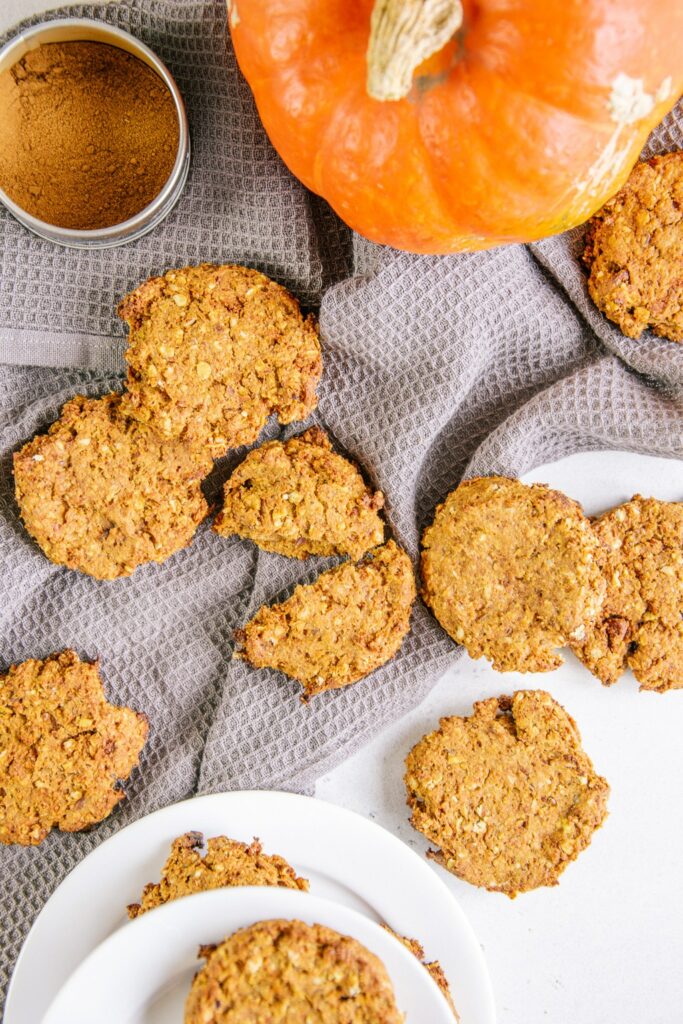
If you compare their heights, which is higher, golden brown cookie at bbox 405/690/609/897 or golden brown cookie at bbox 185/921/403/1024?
golden brown cookie at bbox 185/921/403/1024

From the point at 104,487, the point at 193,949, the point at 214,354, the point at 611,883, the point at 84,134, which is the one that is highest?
the point at 84,134

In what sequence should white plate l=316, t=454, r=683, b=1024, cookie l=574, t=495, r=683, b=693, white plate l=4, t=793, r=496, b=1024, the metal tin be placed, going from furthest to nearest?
white plate l=316, t=454, r=683, b=1024 < cookie l=574, t=495, r=683, b=693 < white plate l=4, t=793, r=496, b=1024 < the metal tin

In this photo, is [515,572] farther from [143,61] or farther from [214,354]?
[143,61]

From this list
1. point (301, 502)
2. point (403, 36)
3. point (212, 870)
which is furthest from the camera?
point (301, 502)

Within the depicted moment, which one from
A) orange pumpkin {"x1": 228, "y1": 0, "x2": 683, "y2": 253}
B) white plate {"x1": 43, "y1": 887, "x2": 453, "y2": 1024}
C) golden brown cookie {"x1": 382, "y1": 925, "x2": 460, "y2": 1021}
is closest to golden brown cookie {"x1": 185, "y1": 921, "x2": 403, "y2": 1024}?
white plate {"x1": 43, "y1": 887, "x2": 453, "y2": 1024}

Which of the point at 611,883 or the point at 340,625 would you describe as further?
the point at 611,883

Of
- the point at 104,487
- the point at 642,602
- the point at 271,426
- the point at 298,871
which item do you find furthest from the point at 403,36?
the point at 298,871

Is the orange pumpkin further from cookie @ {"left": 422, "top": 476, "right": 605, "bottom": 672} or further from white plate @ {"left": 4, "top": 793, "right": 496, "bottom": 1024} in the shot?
white plate @ {"left": 4, "top": 793, "right": 496, "bottom": 1024}

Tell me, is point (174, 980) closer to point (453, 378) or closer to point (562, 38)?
point (453, 378)
